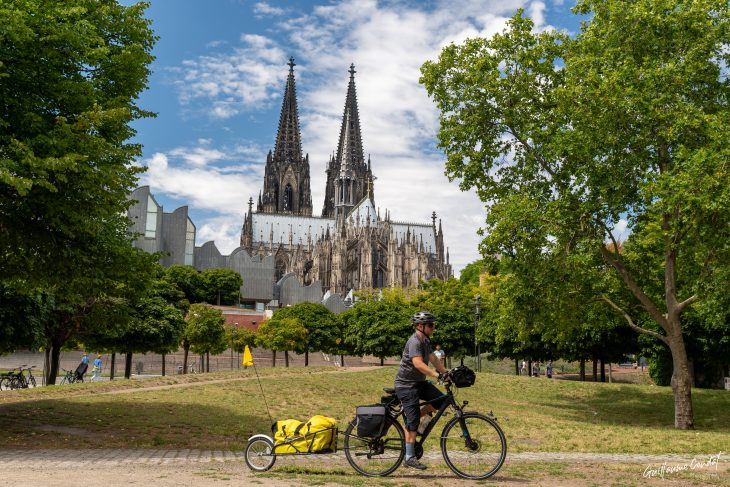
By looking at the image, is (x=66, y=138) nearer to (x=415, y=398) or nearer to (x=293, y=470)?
(x=293, y=470)

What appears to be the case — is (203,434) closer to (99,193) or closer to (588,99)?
(99,193)

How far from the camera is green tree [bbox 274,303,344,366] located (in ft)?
201

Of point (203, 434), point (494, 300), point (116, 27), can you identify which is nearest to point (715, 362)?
point (494, 300)

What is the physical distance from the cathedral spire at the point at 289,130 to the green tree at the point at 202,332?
112260 mm

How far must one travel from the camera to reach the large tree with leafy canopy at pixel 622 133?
18250 mm

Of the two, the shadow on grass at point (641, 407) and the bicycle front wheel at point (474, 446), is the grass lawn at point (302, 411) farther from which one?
the bicycle front wheel at point (474, 446)

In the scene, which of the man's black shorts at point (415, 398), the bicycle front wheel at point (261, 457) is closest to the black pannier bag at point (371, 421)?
the man's black shorts at point (415, 398)

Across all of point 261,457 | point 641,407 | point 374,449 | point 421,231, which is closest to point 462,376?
point 374,449

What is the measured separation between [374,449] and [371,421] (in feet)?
1.13

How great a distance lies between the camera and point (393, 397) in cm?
858

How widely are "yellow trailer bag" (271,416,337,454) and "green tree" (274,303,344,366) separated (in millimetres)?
51029

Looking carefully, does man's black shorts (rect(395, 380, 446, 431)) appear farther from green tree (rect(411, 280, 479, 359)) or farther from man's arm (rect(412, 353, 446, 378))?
green tree (rect(411, 280, 479, 359))

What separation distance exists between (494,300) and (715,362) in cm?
1755

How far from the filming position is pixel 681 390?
66.0 ft
